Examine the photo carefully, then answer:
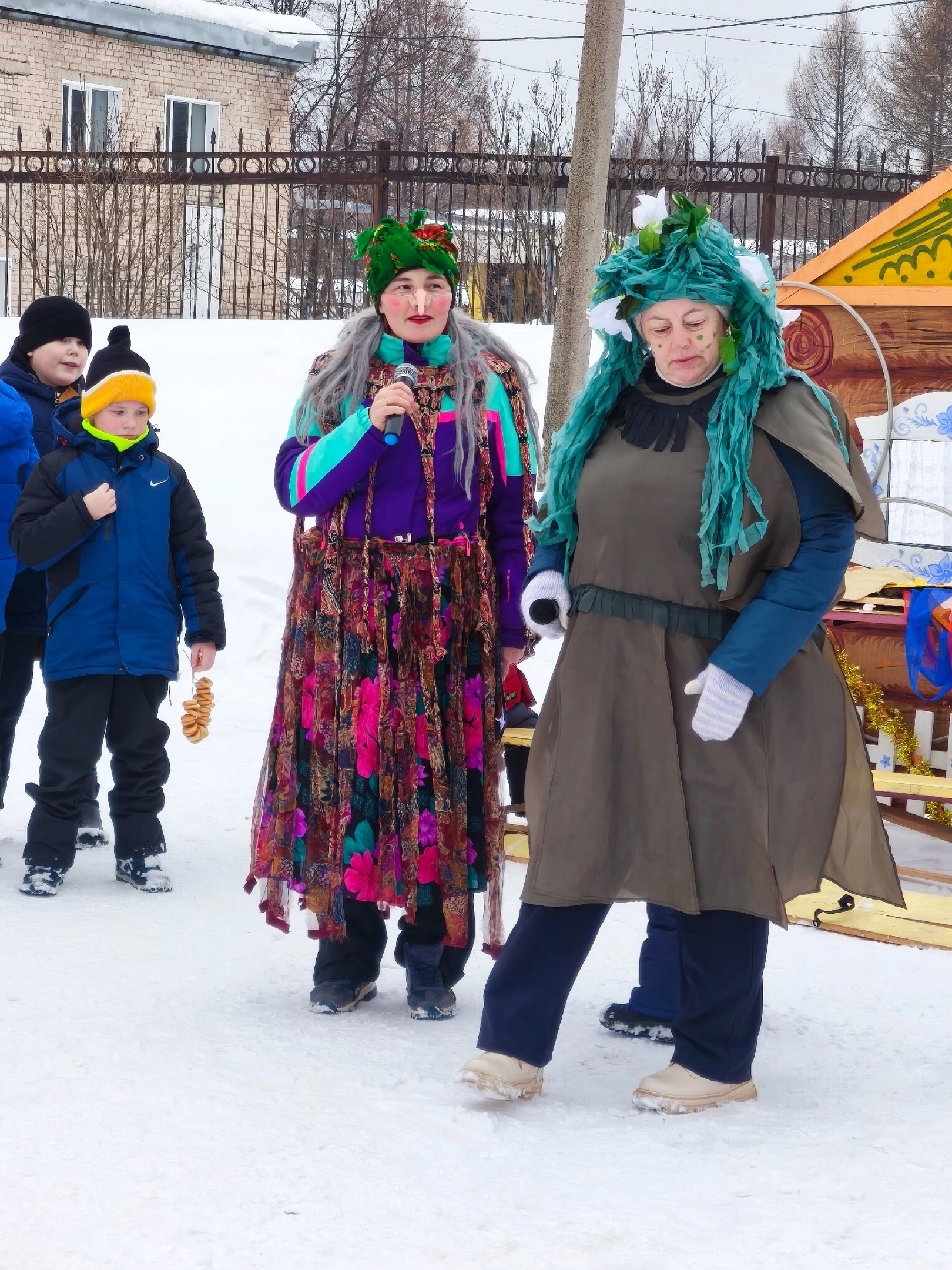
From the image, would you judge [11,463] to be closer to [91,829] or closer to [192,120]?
[91,829]

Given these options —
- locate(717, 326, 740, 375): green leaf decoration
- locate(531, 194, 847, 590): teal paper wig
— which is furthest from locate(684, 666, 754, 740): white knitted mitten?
locate(717, 326, 740, 375): green leaf decoration

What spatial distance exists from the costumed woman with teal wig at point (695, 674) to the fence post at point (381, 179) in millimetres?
10125

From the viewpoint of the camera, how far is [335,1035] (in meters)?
3.25

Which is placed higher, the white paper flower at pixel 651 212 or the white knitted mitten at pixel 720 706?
the white paper flower at pixel 651 212

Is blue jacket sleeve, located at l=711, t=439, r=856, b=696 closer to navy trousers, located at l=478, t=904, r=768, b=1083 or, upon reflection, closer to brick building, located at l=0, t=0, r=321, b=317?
navy trousers, located at l=478, t=904, r=768, b=1083

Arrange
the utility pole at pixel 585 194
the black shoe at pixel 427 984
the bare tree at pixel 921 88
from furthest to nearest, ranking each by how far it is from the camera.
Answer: the bare tree at pixel 921 88 < the utility pole at pixel 585 194 < the black shoe at pixel 427 984

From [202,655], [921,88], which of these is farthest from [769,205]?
[921,88]

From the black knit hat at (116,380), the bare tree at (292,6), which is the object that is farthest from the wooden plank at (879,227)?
the bare tree at (292,6)

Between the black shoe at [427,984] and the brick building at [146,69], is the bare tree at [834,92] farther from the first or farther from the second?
the black shoe at [427,984]

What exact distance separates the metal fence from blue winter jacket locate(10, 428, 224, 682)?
22.7 feet

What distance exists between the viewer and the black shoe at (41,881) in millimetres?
4348

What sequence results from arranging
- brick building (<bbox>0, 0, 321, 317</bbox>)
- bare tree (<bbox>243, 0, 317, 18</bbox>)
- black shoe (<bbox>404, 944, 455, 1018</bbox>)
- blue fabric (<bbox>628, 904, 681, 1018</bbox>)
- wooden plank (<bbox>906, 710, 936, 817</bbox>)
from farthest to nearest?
bare tree (<bbox>243, 0, 317, 18</bbox>)
brick building (<bbox>0, 0, 321, 317</bbox>)
wooden plank (<bbox>906, 710, 936, 817</bbox>)
black shoe (<bbox>404, 944, 455, 1018</bbox>)
blue fabric (<bbox>628, 904, 681, 1018</bbox>)

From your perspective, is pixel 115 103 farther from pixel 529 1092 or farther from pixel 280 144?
pixel 529 1092

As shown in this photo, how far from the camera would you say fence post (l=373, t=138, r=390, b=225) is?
12539 mm
